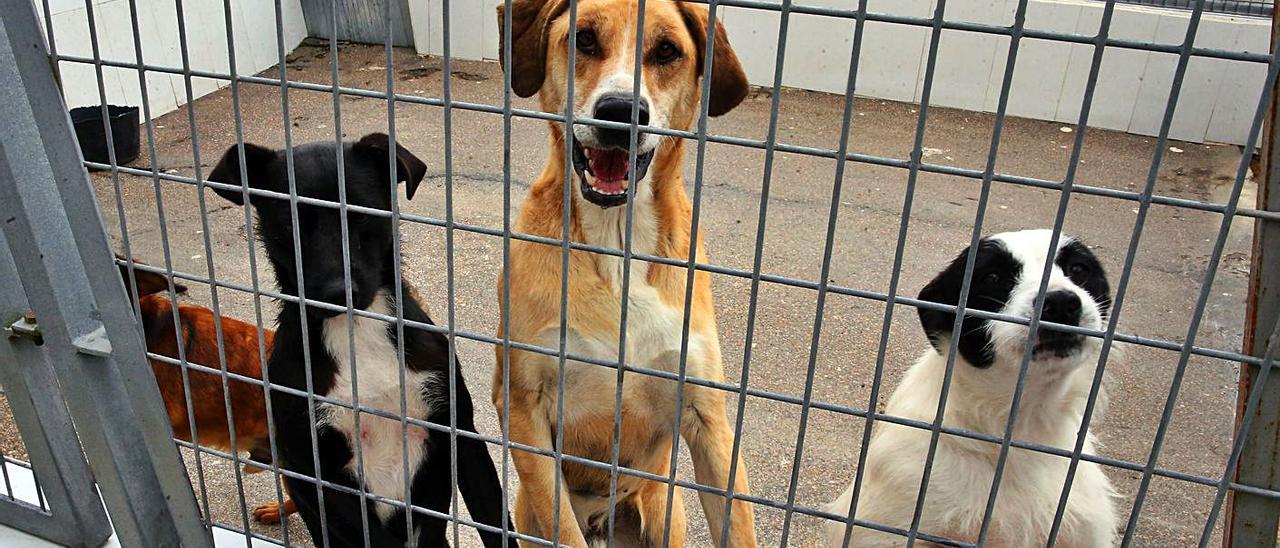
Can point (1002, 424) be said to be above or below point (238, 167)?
below

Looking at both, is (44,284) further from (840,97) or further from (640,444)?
(840,97)

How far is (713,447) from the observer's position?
229 centimetres

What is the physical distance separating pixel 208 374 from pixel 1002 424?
A: 2182mm

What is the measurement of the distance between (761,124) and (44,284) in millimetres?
5480

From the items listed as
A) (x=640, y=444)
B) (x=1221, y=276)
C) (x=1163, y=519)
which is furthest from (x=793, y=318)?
(x=1221, y=276)

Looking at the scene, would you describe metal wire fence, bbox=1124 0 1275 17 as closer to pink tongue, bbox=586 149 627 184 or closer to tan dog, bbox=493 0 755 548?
tan dog, bbox=493 0 755 548

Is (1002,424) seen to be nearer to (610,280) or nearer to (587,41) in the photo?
(610,280)

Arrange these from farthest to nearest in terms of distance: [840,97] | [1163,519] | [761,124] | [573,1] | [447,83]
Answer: [840,97] < [761,124] < [1163,519] < [447,83] < [573,1]

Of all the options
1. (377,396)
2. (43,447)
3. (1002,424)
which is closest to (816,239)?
(1002,424)

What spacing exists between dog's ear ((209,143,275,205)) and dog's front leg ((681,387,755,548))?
1.13m

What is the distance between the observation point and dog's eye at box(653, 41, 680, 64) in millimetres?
2174

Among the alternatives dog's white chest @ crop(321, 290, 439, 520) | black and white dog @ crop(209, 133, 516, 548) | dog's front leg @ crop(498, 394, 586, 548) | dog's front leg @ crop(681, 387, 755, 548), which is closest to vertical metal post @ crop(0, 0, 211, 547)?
black and white dog @ crop(209, 133, 516, 548)

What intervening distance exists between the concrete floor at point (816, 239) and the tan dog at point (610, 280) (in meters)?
0.76

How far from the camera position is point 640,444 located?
7.77 ft
